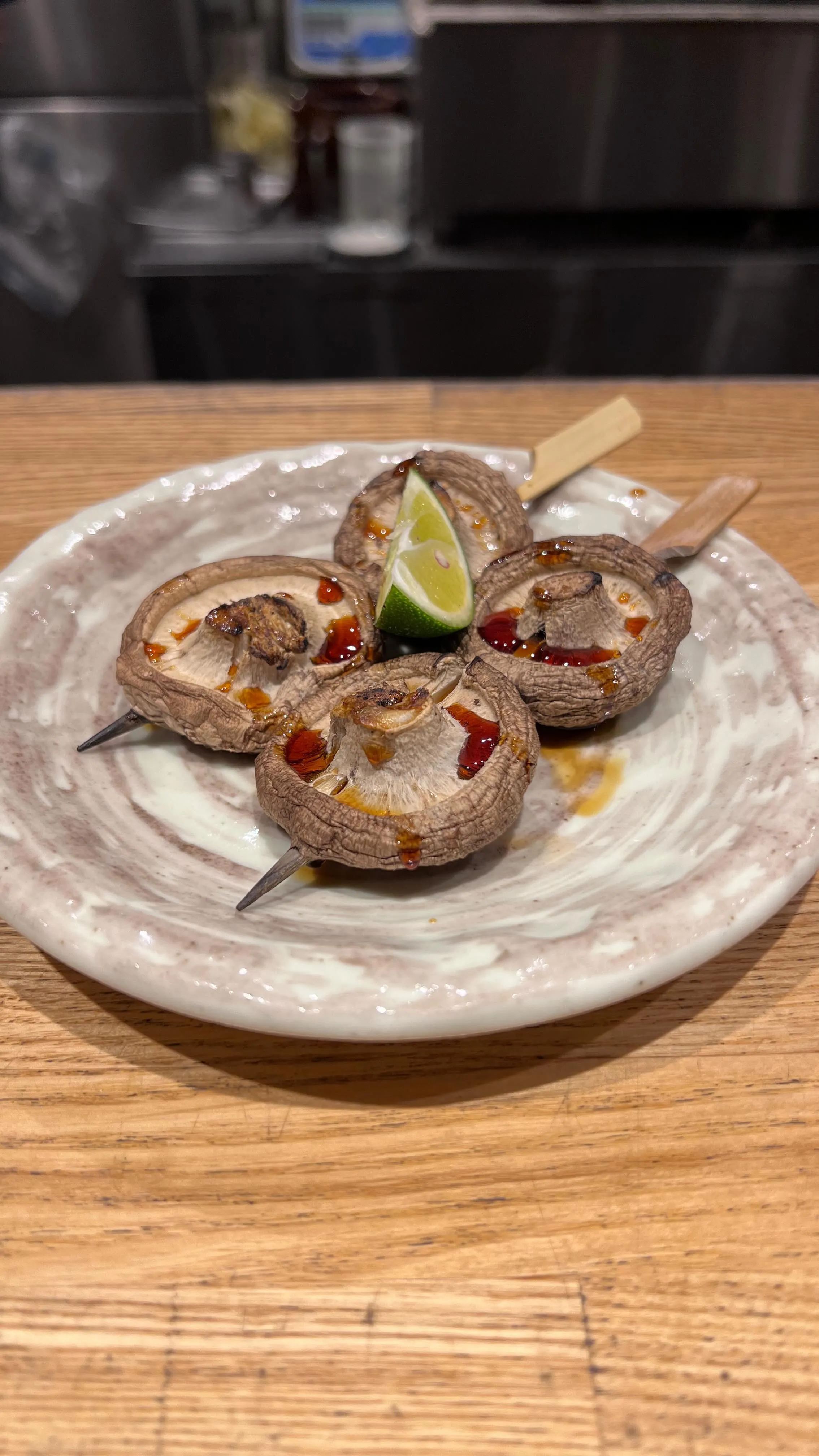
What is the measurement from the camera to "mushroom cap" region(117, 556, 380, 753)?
203 cm

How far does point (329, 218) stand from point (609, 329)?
71.2 inches

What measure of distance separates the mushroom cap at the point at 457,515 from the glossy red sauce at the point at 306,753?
55 cm

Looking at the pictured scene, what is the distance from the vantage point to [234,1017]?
4.77 feet

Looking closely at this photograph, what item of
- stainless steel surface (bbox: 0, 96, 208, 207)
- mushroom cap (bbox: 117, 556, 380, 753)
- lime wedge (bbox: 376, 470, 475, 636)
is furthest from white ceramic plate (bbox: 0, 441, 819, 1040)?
stainless steel surface (bbox: 0, 96, 208, 207)

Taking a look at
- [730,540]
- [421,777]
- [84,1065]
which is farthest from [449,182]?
[84,1065]

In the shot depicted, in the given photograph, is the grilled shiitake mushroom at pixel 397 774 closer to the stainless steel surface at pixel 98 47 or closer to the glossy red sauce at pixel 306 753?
the glossy red sauce at pixel 306 753

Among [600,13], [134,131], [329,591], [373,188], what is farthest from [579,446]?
[134,131]

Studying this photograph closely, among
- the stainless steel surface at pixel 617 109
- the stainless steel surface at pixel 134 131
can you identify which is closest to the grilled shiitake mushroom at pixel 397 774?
the stainless steel surface at pixel 617 109

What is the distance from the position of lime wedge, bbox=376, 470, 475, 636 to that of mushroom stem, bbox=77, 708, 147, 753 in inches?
20.3

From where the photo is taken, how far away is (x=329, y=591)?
88.9 inches

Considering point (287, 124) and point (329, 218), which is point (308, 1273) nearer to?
point (329, 218)

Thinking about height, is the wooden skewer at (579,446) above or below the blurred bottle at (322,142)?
above

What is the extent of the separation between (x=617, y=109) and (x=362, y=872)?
5166 mm

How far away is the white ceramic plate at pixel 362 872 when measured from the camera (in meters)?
1.47
